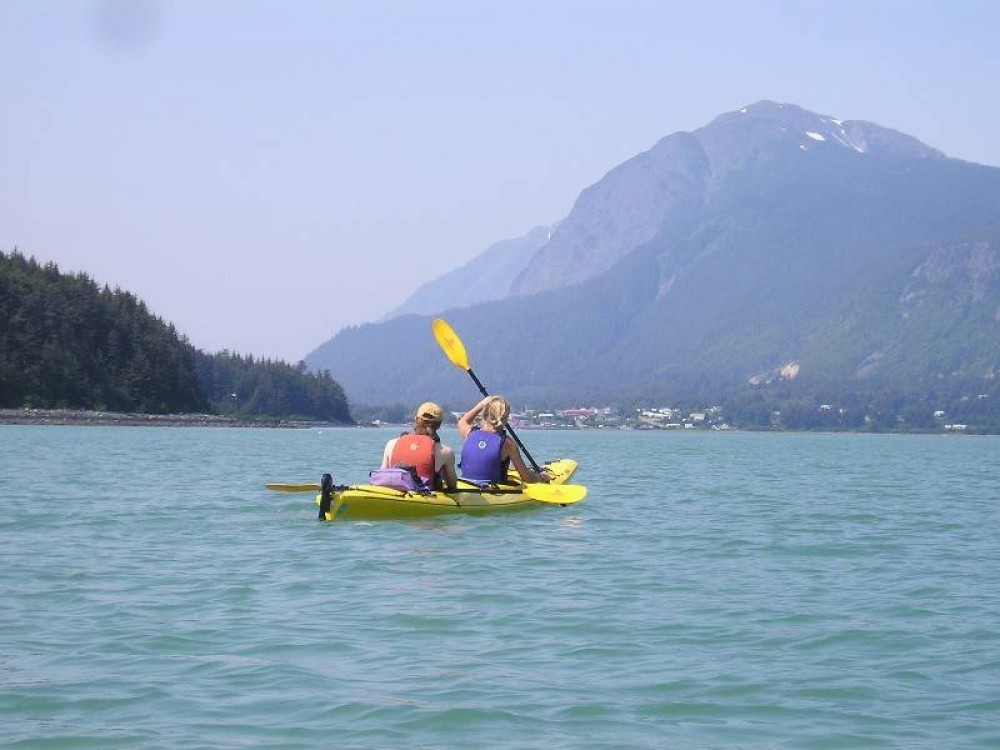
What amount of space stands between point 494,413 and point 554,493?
2.58m

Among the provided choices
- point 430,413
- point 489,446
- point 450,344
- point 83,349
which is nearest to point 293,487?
→ point 489,446

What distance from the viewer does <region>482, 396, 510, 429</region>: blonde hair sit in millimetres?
25453

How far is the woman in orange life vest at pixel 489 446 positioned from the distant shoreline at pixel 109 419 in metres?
97.3

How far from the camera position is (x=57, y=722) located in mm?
10469

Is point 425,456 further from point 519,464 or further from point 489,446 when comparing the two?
point 519,464

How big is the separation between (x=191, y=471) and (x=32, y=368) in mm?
95490

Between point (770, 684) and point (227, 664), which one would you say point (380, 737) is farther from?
point (770, 684)

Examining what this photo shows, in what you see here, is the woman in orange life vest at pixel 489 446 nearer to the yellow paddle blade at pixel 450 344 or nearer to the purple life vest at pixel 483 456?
the purple life vest at pixel 483 456


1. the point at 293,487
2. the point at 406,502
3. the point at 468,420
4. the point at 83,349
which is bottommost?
the point at 406,502

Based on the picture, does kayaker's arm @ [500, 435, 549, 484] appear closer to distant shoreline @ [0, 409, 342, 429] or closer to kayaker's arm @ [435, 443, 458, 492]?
kayaker's arm @ [435, 443, 458, 492]

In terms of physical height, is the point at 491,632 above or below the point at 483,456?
below

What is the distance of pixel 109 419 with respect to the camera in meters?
134

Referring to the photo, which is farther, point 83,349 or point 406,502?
point 83,349

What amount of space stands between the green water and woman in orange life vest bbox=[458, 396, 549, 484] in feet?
3.22
